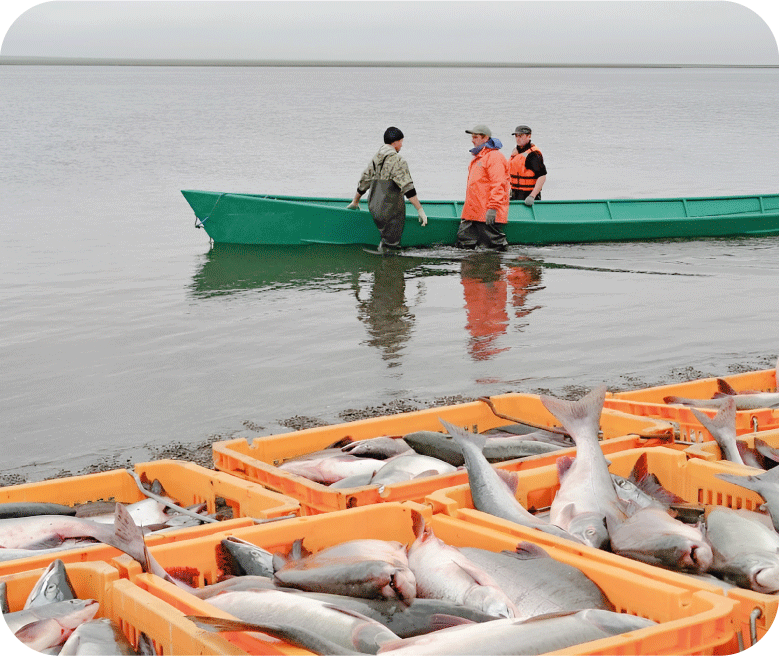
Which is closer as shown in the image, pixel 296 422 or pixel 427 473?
pixel 427 473

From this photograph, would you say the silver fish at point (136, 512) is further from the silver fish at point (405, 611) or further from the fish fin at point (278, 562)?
the silver fish at point (405, 611)

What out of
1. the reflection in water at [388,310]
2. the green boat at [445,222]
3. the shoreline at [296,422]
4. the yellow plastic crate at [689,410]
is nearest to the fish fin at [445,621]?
the yellow plastic crate at [689,410]

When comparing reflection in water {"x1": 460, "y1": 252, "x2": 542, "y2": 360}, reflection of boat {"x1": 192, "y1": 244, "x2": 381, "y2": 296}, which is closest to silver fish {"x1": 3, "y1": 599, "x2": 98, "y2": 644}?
reflection in water {"x1": 460, "y1": 252, "x2": 542, "y2": 360}

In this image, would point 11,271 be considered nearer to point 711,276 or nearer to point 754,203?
point 711,276

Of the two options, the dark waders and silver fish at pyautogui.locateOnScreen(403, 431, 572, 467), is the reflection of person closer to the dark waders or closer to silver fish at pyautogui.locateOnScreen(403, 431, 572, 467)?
the dark waders

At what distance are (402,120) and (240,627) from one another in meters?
72.2

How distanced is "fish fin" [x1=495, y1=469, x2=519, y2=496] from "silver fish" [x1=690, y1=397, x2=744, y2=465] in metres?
1.11

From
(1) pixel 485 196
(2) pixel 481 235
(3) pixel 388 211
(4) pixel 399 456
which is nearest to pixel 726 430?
(4) pixel 399 456

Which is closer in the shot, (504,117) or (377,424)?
(377,424)

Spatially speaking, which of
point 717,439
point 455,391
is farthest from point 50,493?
point 455,391

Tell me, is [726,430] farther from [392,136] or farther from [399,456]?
[392,136]

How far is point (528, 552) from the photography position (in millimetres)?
3668

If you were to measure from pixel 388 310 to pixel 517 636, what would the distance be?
31.5 feet

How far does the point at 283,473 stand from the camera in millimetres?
4812
